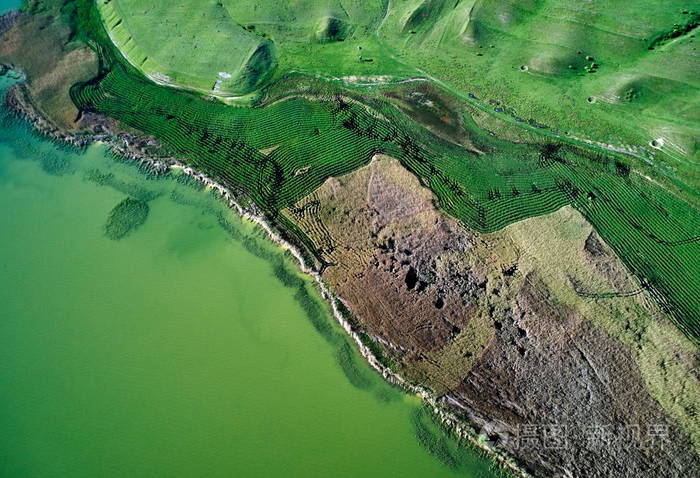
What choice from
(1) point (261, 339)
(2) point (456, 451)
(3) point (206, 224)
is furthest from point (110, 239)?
(2) point (456, 451)

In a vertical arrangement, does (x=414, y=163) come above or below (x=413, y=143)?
below

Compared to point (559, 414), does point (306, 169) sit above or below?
above

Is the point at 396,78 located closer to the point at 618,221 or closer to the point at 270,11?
the point at 270,11

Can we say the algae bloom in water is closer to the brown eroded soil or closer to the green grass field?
the green grass field

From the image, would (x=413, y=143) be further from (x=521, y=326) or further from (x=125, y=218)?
(x=125, y=218)

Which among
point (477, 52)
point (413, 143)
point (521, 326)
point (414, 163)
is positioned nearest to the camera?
point (521, 326)

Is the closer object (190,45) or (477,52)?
(477,52)

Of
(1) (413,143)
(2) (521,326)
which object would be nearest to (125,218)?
(1) (413,143)
